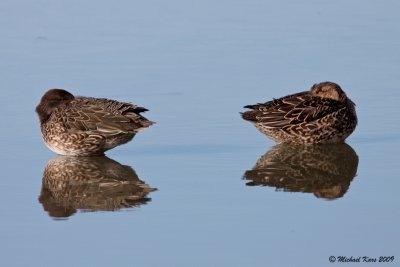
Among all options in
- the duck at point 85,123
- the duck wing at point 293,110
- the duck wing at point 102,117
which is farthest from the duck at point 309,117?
the duck at point 85,123

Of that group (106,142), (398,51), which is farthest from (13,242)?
(398,51)

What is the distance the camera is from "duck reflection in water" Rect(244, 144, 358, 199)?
10.9 m

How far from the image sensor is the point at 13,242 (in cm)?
923

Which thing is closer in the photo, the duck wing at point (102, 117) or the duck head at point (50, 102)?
the duck wing at point (102, 117)

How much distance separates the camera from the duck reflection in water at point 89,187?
10.3 meters

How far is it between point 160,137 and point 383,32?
5434mm

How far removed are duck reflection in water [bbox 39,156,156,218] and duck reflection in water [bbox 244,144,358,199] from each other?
1246 mm

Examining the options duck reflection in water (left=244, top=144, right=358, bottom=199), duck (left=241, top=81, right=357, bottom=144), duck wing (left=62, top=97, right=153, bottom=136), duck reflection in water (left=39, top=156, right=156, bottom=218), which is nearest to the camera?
duck reflection in water (left=39, top=156, right=156, bottom=218)

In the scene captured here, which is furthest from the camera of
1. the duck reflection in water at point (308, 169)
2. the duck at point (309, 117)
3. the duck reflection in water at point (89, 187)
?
the duck at point (309, 117)

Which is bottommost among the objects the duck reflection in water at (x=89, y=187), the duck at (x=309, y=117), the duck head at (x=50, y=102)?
the duck reflection in water at (x=89, y=187)

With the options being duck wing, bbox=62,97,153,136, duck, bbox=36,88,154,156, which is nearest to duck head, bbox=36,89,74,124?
duck, bbox=36,88,154,156

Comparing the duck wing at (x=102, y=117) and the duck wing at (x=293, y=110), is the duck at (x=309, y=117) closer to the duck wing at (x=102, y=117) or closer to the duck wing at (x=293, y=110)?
the duck wing at (x=293, y=110)

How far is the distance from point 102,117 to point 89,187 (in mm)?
1773

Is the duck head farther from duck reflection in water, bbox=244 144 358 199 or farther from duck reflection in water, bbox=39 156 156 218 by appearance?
duck reflection in water, bbox=244 144 358 199
